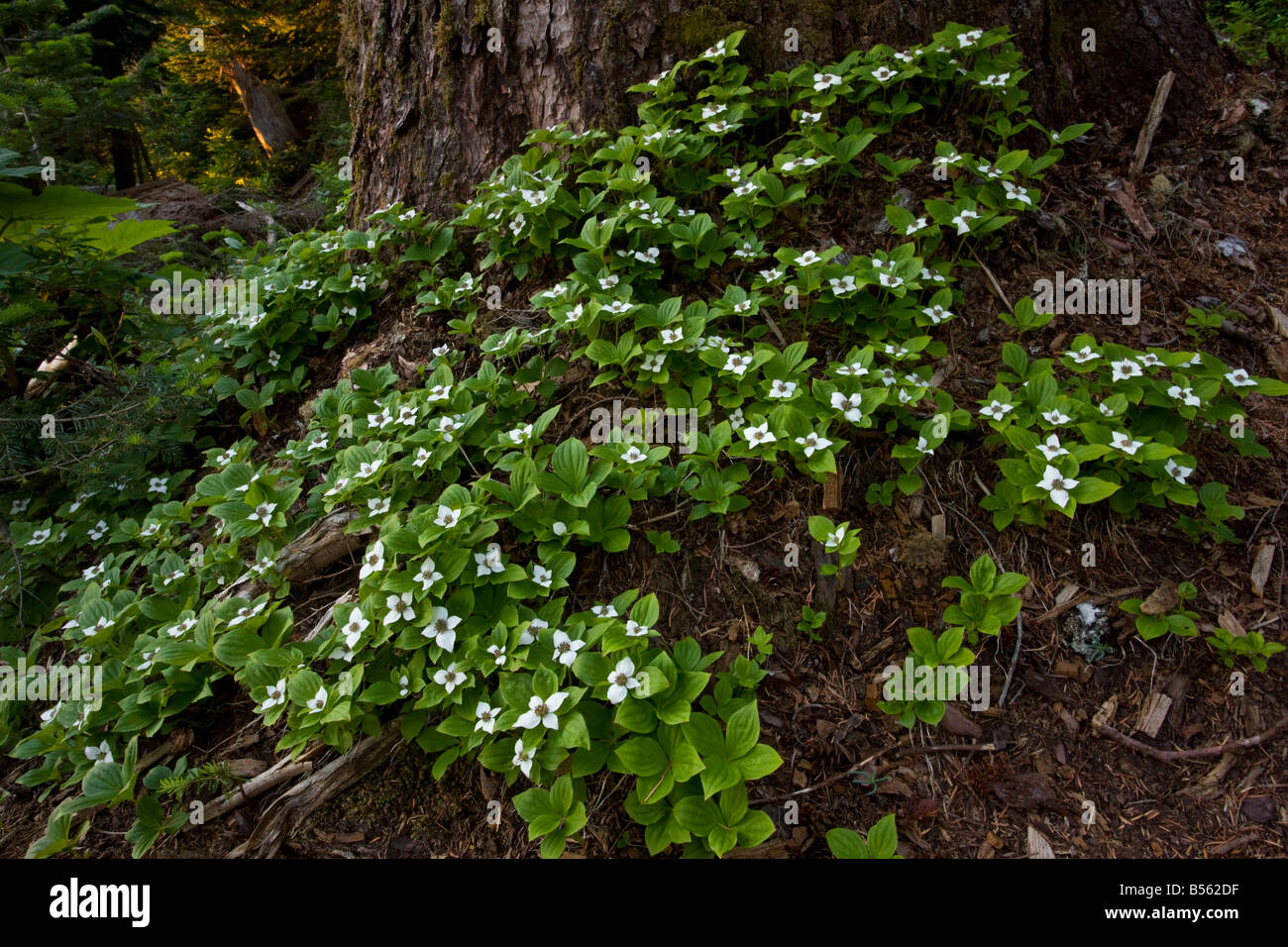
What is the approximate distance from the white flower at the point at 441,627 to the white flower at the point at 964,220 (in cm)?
263

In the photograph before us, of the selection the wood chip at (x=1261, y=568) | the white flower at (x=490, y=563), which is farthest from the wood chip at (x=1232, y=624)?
the white flower at (x=490, y=563)

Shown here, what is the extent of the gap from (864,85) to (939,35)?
0.40 metres

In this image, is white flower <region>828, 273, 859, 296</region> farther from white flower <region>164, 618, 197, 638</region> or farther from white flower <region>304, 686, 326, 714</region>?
white flower <region>164, 618, 197, 638</region>

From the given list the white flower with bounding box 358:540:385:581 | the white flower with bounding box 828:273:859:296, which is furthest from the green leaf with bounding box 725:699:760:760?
the white flower with bounding box 828:273:859:296

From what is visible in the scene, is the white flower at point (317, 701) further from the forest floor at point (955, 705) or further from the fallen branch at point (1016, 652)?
the fallen branch at point (1016, 652)

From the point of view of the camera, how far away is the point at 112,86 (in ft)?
21.1

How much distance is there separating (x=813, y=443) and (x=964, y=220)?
1.43m

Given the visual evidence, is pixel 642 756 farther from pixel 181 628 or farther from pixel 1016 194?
pixel 1016 194

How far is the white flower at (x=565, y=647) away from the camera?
2.06 m

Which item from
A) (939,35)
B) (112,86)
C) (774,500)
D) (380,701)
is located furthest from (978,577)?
(112,86)

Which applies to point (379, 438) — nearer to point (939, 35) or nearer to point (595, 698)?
point (595, 698)

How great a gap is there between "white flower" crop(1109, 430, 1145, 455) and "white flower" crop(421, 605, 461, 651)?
91.2 inches

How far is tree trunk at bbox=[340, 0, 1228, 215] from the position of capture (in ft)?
11.3

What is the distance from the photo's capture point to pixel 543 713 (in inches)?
77.1
